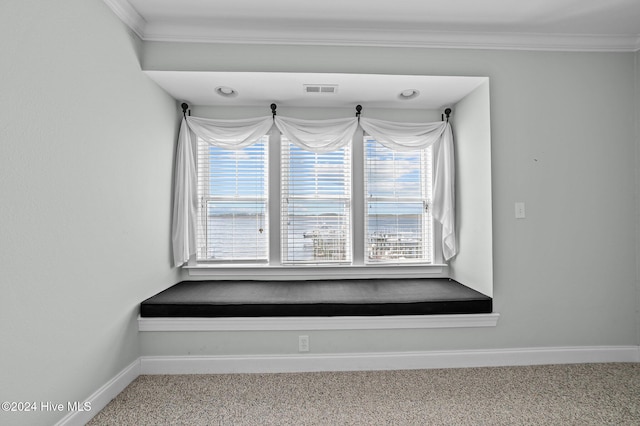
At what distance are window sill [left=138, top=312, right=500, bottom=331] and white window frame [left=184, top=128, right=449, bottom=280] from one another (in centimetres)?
65

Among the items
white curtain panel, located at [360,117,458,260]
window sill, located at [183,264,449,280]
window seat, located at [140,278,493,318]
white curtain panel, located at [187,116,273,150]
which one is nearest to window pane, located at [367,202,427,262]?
window sill, located at [183,264,449,280]

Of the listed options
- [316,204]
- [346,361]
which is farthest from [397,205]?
[346,361]

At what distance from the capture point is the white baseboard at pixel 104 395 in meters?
1.47

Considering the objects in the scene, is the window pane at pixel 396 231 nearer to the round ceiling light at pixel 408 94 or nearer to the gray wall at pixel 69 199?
the round ceiling light at pixel 408 94

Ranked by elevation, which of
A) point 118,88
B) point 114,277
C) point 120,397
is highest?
point 118,88

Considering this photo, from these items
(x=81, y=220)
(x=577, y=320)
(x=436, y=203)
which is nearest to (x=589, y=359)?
(x=577, y=320)

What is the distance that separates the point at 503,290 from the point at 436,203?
0.89 metres

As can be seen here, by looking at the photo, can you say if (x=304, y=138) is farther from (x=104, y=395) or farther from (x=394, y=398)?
(x=104, y=395)

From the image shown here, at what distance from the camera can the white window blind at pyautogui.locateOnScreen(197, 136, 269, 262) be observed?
267 cm

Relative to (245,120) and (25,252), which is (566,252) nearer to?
(245,120)

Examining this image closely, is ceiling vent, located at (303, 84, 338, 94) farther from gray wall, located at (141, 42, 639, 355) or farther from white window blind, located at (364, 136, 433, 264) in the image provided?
white window blind, located at (364, 136, 433, 264)

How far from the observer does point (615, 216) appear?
2.17m

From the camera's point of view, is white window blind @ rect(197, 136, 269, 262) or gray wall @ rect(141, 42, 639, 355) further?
white window blind @ rect(197, 136, 269, 262)

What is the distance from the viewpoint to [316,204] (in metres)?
2.71
